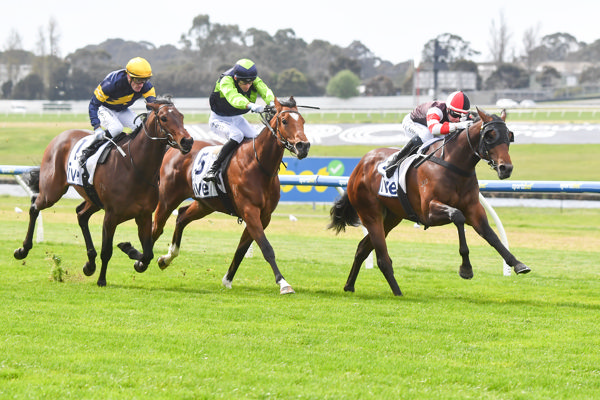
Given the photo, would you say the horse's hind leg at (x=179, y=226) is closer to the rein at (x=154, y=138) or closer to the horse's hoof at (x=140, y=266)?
the horse's hoof at (x=140, y=266)

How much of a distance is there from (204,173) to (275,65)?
8064cm

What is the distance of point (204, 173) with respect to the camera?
8.30 m

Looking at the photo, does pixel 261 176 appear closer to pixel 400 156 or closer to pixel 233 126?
pixel 233 126

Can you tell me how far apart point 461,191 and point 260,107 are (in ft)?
6.14

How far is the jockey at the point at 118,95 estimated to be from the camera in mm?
8117

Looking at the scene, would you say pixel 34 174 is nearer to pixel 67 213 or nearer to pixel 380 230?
pixel 380 230

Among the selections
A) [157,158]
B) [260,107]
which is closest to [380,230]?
[260,107]

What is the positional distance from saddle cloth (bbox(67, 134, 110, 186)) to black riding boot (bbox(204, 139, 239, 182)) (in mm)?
1034

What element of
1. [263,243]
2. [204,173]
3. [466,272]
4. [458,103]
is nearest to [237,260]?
[263,243]

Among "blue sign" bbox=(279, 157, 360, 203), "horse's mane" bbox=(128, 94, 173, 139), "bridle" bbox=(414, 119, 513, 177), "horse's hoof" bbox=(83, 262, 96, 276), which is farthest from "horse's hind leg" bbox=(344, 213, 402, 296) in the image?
"blue sign" bbox=(279, 157, 360, 203)

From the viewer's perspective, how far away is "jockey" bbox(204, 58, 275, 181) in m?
7.90

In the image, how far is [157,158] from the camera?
25.7ft

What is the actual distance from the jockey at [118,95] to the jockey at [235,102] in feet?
2.15

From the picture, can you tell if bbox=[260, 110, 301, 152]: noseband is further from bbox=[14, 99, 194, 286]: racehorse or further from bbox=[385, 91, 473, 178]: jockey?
bbox=[385, 91, 473, 178]: jockey
